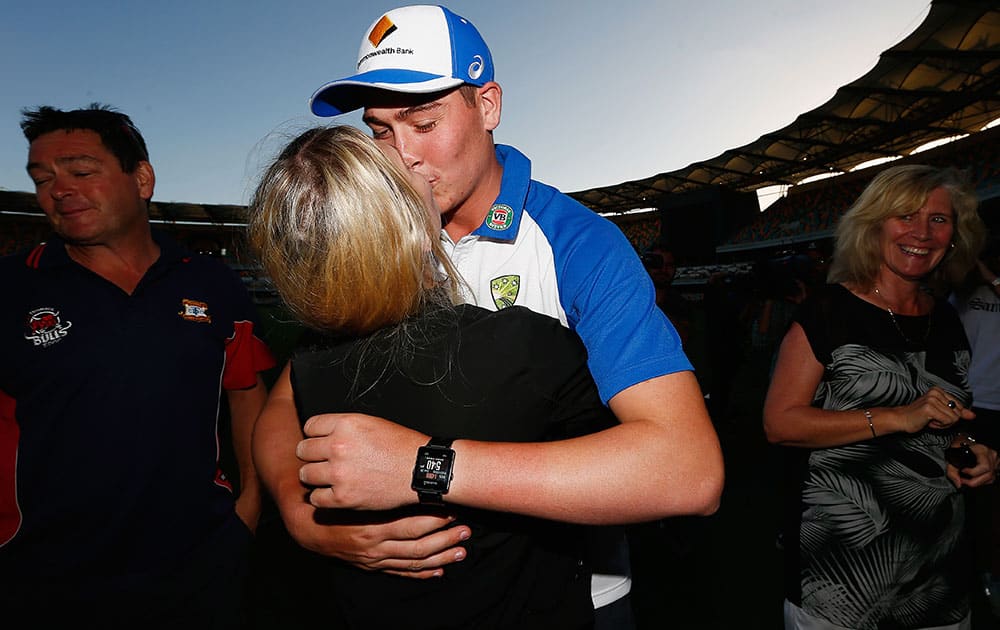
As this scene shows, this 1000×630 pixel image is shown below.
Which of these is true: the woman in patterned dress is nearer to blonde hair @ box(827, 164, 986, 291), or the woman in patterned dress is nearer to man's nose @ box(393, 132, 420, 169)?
blonde hair @ box(827, 164, 986, 291)

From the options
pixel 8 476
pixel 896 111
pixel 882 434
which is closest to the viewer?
pixel 8 476

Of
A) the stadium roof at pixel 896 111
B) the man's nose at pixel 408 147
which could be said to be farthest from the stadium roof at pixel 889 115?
the man's nose at pixel 408 147

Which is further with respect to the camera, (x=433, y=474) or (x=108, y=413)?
(x=108, y=413)

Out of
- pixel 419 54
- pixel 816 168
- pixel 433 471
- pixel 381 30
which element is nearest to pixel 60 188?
pixel 381 30

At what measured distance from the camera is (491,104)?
1.50 metres

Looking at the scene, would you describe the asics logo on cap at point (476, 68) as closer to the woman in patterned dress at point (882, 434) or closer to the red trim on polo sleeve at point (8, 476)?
the woman in patterned dress at point (882, 434)

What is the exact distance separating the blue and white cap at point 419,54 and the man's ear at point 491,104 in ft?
0.10

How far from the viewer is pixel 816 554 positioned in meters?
1.97

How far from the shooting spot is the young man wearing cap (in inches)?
35.0

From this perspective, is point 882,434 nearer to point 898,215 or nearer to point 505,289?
point 898,215

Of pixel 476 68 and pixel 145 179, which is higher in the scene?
pixel 145 179

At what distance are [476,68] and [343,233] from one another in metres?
0.79

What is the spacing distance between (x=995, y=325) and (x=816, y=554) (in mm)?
3042

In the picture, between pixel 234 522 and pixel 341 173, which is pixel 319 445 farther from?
pixel 234 522
